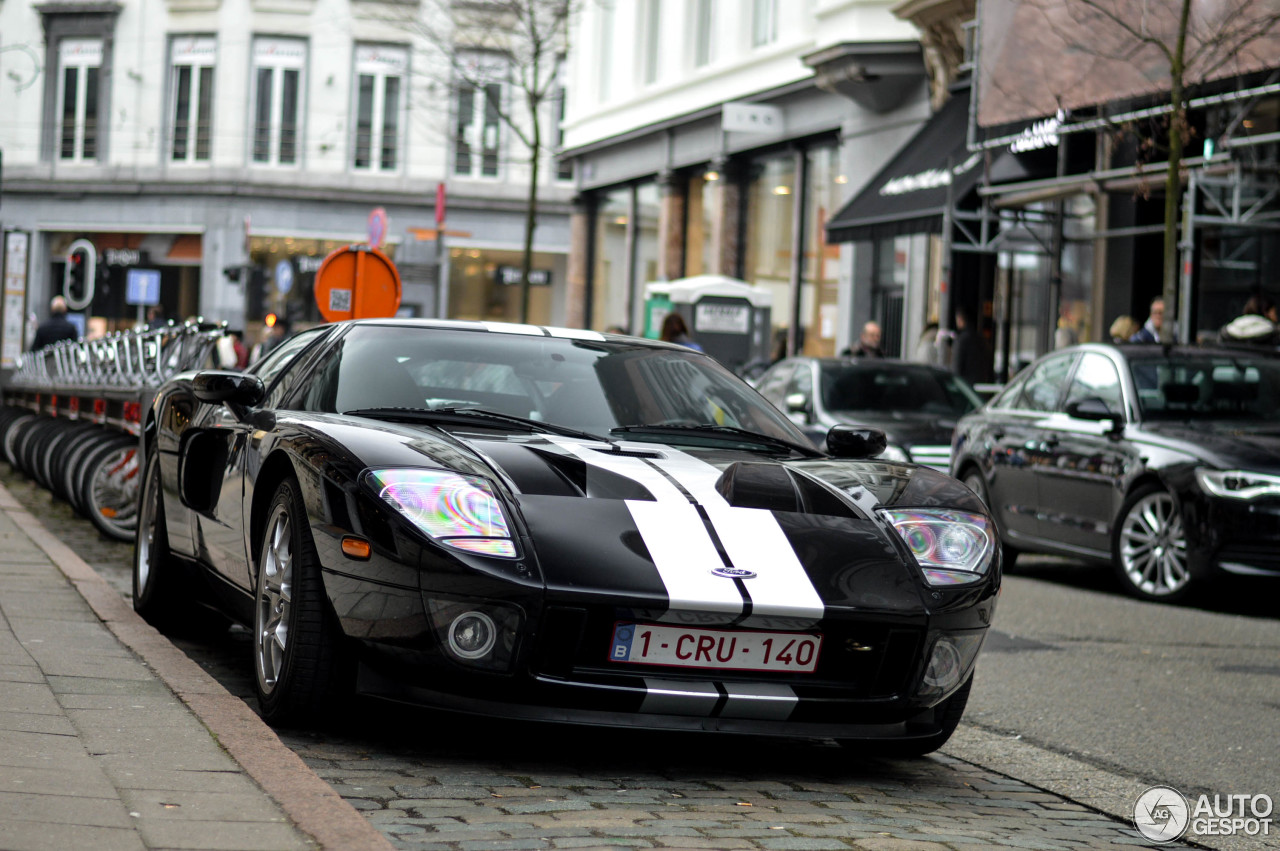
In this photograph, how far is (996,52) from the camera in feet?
66.0

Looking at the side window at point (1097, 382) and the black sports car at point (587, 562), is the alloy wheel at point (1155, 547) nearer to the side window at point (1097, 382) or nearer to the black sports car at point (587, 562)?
the side window at point (1097, 382)

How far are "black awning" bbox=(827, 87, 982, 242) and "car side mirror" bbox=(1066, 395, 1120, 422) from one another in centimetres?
1058

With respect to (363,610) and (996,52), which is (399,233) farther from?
(363,610)

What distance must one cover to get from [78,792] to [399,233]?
4475 cm

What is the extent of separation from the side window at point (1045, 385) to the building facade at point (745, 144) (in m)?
11.8

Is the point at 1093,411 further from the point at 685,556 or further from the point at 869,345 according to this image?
the point at 869,345

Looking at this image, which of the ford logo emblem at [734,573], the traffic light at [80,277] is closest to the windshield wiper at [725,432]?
the ford logo emblem at [734,573]

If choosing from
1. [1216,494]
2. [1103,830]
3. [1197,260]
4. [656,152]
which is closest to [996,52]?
[1197,260]

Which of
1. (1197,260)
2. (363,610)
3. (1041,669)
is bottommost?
(1041,669)

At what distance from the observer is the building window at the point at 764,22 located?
27828 millimetres

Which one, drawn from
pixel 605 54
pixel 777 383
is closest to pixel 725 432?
pixel 777 383

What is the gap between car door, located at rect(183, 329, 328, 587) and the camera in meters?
5.82

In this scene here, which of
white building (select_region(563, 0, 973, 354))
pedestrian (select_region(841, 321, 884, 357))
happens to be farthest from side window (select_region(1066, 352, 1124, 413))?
white building (select_region(563, 0, 973, 354))
